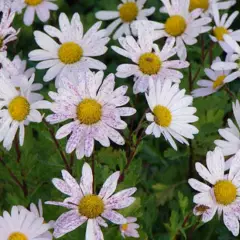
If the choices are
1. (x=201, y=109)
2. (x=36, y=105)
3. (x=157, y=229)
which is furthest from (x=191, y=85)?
(x=36, y=105)

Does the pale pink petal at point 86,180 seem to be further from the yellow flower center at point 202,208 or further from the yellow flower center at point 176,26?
the yellow flower center at point 176,26

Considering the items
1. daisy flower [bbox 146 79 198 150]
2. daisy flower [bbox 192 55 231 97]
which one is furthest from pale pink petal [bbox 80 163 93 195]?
daisy flower [bbox 192 55 231 97]

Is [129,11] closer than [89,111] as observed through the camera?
No

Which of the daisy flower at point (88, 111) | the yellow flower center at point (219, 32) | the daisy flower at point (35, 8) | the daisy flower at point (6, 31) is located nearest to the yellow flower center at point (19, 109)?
the daisy flower at point (88, 111)

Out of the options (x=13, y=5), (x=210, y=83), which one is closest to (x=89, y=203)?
(x=210, y=83)

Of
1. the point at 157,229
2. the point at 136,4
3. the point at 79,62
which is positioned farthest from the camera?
the point at 136,4

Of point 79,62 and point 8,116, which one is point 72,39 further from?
point 8,116

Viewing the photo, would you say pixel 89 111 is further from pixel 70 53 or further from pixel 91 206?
pixel 70 53

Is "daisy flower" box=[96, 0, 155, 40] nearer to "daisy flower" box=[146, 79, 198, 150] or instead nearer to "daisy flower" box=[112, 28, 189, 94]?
"daisy flower" box=[112, 28, 189, 94]
